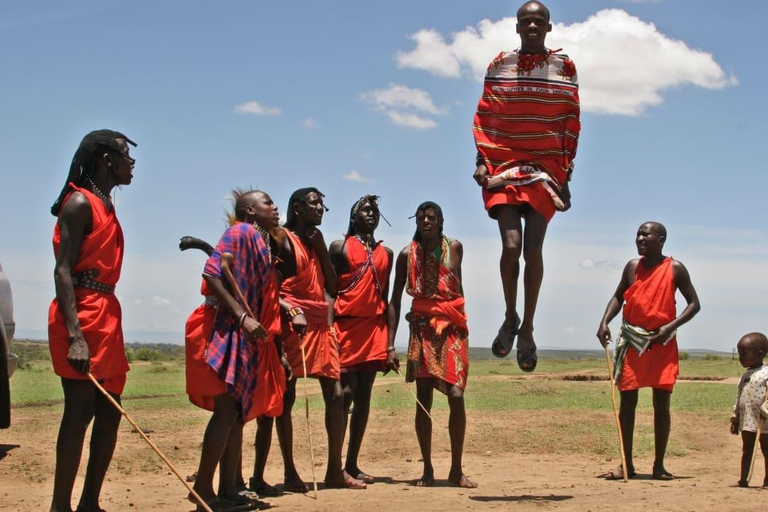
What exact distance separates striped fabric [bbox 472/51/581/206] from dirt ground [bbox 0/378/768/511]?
264cm

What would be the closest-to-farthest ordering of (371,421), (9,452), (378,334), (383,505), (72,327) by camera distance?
(72,327) < (383,505) < (378,334) < (9,452) < (371,421)

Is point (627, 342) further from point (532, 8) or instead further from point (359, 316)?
point (532, 8)

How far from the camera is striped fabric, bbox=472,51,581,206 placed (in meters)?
7.54

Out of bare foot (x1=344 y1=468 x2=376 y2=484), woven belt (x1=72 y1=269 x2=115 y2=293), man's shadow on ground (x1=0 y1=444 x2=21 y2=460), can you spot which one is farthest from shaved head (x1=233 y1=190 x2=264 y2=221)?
man's shadow on ground (x1=0 y1=444 x2=21 y2=460)

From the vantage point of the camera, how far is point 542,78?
754 centimetres

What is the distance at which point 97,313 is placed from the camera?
20.9ft

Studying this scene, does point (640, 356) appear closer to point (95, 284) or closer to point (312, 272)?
point (312, 272)

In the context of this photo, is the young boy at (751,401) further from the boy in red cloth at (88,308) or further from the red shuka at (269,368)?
the boy in red cloth at (88,308)

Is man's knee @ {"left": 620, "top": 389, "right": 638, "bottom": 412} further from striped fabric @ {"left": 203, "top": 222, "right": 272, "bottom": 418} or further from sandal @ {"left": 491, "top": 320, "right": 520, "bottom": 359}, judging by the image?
striped fabric @ {"left": 203, "top": 222, "right": 272, "bottom": 418}

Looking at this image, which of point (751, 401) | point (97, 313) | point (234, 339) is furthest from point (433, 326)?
point (97, 313)

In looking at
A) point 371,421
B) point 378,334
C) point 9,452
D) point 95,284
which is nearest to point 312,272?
point 378,334

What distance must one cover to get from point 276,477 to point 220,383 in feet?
9.98

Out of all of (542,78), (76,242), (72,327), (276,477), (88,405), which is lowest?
(276,477)

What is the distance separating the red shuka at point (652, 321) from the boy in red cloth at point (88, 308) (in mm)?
5272
